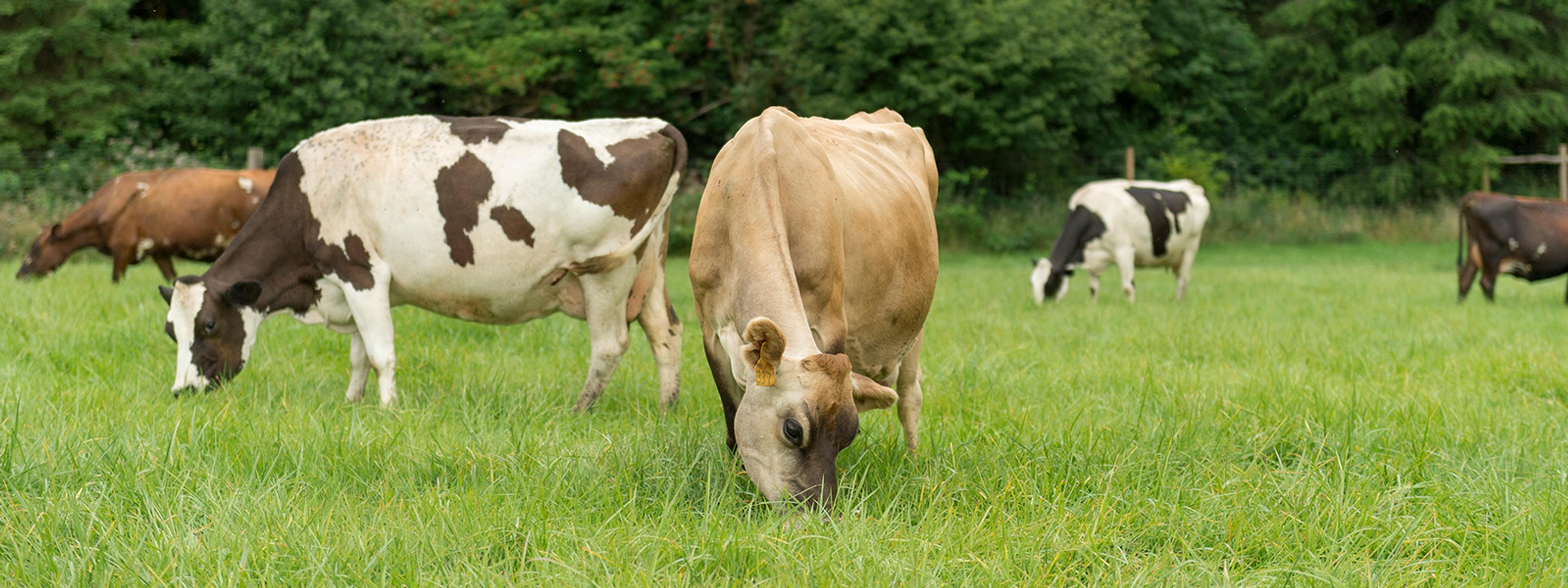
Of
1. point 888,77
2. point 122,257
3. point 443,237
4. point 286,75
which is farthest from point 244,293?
point 888,77

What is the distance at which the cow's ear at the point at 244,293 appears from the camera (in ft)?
16.8

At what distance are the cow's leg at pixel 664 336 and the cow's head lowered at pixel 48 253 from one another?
867 centimetres

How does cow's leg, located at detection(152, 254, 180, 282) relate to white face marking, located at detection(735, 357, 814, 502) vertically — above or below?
below

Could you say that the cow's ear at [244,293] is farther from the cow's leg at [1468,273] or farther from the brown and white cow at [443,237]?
the cow's leg at [1468,273]

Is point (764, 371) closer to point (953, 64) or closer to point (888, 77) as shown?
point (953, 64)

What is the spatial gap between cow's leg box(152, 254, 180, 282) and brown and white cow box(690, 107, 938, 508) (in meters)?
9.27

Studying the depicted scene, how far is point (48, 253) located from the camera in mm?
11320

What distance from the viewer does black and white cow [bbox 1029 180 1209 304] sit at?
12234 millimetres

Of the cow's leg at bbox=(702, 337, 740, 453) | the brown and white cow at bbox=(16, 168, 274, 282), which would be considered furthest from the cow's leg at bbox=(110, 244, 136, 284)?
the cow's leg at bbox=(702, 337, 740, 453)

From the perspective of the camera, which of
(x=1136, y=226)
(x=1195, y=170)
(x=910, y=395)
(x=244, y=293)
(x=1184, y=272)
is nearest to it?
(x=910, y=395)

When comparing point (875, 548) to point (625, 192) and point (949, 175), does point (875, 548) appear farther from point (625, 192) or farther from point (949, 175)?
point (949, 175)

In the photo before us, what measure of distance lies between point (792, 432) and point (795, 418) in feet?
0.15

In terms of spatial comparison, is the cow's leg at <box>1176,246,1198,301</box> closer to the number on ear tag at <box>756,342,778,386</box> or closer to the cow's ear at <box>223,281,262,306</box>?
the cow's ear at <box>223,281,262,306</box>

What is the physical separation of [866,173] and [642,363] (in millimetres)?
2936
